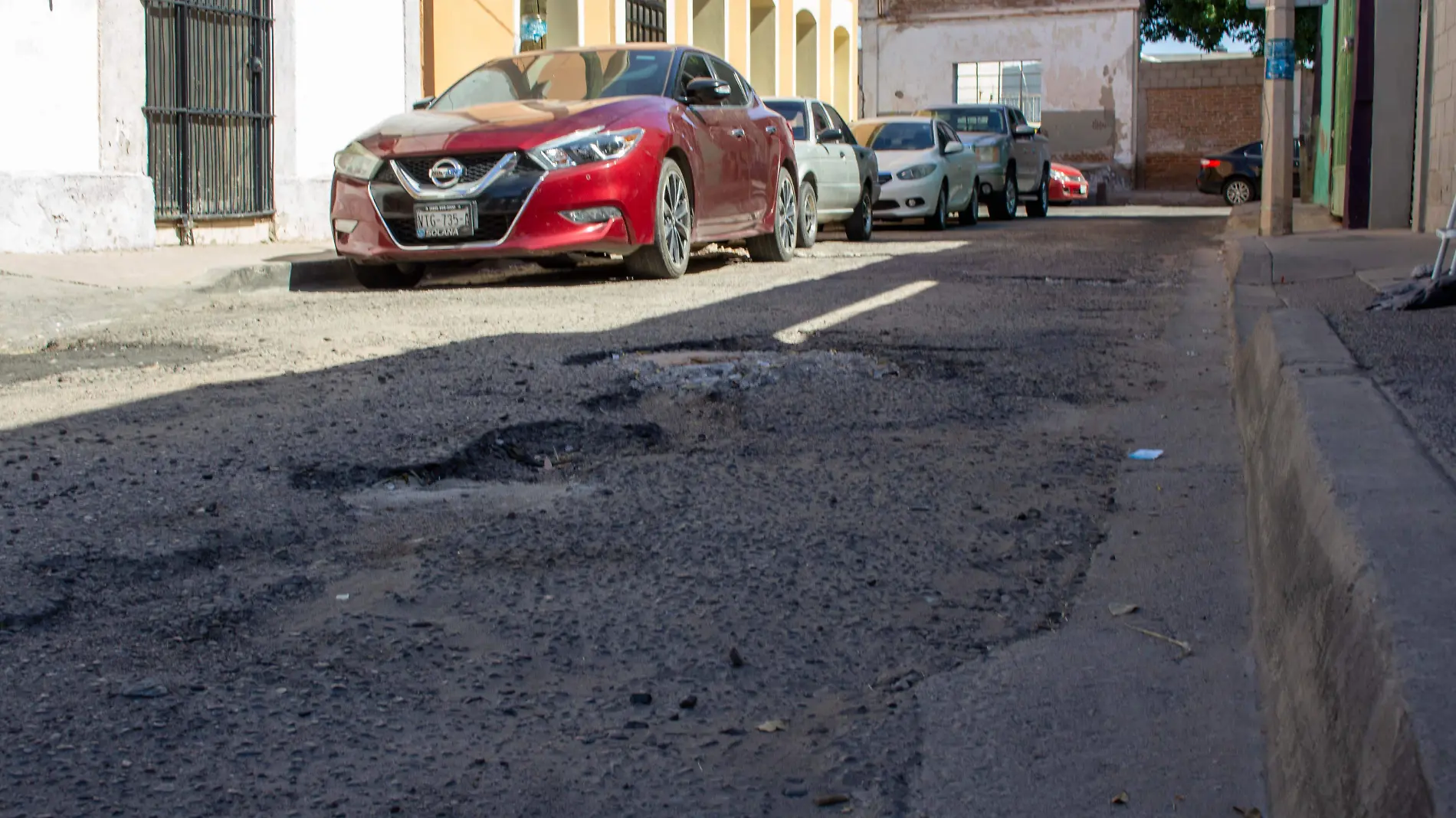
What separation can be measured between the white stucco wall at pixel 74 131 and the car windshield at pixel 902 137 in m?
8.95

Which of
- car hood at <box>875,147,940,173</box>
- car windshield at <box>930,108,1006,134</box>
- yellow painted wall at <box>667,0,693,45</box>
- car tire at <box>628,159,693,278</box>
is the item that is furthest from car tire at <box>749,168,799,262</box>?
yellow painted wall at <box>667,0,693,45</box>

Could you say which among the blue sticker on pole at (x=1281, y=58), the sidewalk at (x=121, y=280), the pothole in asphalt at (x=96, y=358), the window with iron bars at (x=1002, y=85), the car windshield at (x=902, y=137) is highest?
the window with iron bars at (x=1002, y=85)

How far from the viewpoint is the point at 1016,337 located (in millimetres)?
6863

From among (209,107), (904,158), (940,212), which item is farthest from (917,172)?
(209,107)

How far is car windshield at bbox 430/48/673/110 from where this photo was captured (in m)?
10.4

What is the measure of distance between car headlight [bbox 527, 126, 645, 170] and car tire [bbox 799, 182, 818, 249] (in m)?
3.70

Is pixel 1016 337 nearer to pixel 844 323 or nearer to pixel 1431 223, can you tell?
pixel 844 323

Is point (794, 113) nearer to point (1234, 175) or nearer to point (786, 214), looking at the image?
point (786, 214)

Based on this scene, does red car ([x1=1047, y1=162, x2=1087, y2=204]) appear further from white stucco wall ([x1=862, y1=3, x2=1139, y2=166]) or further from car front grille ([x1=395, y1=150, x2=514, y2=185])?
car front grille ([x1=395, y1=150, x2=514, y2=185])

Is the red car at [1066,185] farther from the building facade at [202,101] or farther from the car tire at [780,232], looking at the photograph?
the car tire at [780,232]

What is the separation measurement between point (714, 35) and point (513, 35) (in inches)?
310

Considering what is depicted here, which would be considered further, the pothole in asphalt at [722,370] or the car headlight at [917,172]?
the car headlight at [917,172]

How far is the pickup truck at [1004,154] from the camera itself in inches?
824

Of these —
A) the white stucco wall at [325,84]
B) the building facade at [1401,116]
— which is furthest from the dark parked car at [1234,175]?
the white stucco wall at [325,84]
